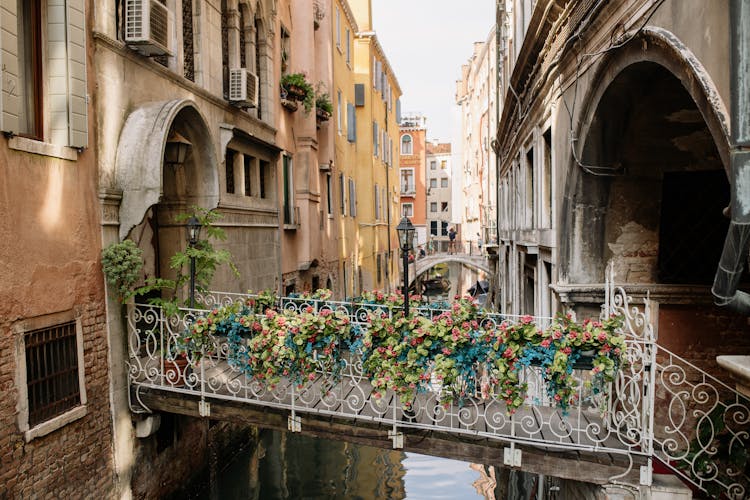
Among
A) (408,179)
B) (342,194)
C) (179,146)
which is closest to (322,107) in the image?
(342,194)

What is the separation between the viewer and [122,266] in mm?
7535

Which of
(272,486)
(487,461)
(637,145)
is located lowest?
(272,486)

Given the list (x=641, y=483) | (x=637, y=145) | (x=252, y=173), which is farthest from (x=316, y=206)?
(x=641, y=483)

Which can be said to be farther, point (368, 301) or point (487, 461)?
point (368, 301)

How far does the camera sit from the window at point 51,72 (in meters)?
6.60

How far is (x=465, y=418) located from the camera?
700 centimetres

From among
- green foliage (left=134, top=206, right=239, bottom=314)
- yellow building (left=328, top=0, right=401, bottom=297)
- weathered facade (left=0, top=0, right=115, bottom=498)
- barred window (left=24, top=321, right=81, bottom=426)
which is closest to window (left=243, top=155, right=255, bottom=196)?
green foliage (left=134, top=206, right=239, bottom=314)

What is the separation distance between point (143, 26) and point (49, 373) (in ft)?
15.4

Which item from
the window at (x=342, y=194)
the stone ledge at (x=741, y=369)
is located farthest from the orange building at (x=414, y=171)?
the stone ledge at (x=741, y=369)

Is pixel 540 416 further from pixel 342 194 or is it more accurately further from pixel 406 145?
pixel 406 145

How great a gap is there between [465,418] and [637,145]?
404 centimetres

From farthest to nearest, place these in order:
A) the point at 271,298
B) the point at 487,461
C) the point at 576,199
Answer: the point at 271,298 → the point at 576,199 → the point at 487,461

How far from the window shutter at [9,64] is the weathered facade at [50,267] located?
0.05 ft

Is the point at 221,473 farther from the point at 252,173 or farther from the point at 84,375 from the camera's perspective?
the point at 252,173
